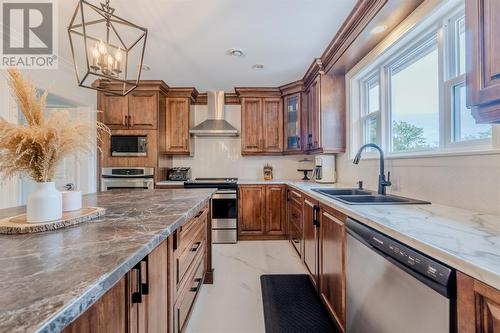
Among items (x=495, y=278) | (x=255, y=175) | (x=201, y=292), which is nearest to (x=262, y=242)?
(x=255, y=175)

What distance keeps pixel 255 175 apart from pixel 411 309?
3710 mm

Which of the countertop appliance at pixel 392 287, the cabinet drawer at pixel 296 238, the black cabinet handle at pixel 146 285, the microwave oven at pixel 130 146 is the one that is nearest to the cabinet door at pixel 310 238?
the cabinet drawer at pixel 296 238

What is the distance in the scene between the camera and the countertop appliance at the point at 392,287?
0.77m

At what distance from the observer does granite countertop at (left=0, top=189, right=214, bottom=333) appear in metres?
0.44

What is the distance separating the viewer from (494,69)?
0.88 metres

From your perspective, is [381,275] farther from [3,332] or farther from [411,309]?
[3,332]

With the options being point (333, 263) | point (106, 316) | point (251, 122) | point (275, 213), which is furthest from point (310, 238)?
point (251, 122)

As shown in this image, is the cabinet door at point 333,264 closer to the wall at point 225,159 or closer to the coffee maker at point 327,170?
the coffee maker at point 327,170

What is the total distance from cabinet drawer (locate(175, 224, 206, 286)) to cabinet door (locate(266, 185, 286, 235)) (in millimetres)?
1887

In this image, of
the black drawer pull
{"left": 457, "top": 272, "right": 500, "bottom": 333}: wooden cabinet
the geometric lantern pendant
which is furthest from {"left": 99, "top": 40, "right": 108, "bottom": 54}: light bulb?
{"left": 457, "top": 272, "right": 500, "bottom": 333}: wooden cabinet

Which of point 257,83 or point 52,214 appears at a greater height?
point 257,83

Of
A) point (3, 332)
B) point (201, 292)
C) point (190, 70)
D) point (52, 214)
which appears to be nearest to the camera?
point (3, 332)

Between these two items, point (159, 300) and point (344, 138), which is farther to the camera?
point (344, 138)

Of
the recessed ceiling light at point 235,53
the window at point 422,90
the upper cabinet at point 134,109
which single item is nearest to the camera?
the window at point 422,90
